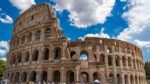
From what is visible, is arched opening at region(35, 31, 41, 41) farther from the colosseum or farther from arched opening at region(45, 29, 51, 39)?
arched opening at region(45, 29, 51, 39)

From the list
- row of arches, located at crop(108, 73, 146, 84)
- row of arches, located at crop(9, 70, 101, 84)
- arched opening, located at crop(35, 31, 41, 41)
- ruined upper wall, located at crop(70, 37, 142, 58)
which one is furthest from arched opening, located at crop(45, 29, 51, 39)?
row of arches, located at crop(108, 73, 146, 84)

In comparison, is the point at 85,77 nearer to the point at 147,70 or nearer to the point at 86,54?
the point at 86,54

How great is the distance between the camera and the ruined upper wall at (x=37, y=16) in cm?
2645

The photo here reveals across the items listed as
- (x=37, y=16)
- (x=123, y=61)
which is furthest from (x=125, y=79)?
(x=37, y=16)

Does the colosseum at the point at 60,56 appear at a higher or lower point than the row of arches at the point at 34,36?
lower

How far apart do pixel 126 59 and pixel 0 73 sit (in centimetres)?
3934

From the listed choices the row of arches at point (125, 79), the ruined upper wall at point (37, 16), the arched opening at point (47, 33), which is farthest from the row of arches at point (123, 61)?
the ruined upper wall at point (37, 16)

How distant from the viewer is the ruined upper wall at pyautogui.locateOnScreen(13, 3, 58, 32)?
26.5 meters

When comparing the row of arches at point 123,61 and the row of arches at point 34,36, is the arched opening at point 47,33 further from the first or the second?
the row of arches at point 123,61

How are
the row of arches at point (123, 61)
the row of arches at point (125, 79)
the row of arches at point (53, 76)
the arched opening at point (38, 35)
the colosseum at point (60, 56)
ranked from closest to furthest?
the colosseum at point (60, 56), the row of arches at point (53, 76), the row of arches at point (125, 79), the arched opening at point (38, 35), the row of arches at point (123, 61)

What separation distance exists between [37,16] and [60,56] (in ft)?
33.9

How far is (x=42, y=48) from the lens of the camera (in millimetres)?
24500

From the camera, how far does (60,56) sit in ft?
82.8

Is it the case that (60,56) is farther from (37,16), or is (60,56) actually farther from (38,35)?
(37,16)
